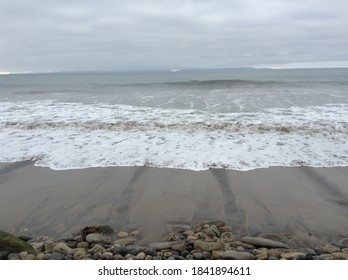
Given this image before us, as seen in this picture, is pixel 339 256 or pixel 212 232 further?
pixel 212 232

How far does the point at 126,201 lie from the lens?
508cm

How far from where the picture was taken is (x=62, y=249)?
3555 millimetres

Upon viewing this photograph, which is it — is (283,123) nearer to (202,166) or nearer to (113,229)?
(202,166)

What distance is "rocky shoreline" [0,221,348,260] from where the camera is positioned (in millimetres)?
3338

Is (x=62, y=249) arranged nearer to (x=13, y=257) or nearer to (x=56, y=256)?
(x=56, y=256)

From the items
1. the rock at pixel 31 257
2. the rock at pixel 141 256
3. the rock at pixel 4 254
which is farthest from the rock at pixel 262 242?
the rock at pixel 4 254

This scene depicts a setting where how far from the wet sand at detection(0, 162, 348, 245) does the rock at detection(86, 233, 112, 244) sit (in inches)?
16.0

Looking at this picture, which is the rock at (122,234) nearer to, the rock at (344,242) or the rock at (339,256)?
the rock at (339,256)

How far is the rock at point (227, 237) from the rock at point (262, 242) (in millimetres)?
170

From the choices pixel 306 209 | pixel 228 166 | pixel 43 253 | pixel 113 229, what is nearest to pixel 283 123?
pixel 228 166

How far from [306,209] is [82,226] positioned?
3.85 meters

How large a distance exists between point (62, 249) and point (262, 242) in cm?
272

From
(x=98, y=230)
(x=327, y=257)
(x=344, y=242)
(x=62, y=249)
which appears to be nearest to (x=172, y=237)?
(x=98, y=230)

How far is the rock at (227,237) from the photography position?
3.81 metres
